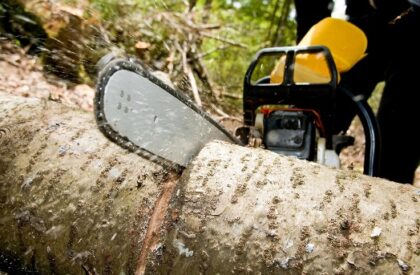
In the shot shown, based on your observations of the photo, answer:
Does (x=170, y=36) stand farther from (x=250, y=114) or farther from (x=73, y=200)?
(x=73, y=200)

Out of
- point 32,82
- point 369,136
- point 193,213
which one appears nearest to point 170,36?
point 32,82

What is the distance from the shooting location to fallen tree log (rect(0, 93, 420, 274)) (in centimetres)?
74

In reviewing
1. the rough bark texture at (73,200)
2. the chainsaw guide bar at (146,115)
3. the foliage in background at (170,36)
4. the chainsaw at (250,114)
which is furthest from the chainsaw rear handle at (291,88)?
the foliage in background at (170,36)

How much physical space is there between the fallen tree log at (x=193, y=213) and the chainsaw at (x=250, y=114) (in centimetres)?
9

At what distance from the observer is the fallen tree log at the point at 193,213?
740 millimetres

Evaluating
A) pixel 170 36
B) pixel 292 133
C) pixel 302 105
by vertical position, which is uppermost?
pixel 302 105

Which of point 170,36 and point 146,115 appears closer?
point 146,115

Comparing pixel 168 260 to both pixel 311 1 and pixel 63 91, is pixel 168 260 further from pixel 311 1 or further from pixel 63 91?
pixel 63 91

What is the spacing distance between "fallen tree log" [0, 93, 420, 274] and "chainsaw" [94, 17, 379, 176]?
89 mm

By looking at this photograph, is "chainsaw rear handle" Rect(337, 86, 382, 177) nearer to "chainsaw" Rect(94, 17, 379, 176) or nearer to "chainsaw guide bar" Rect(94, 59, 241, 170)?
"chainsaw" Rect(94, 17, 379, 176)

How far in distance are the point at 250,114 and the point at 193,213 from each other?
711 mm

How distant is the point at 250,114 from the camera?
1461 millimetres

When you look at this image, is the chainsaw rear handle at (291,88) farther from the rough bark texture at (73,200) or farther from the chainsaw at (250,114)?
the rough bark texture at (73,200)

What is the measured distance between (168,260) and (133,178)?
0.23 m
